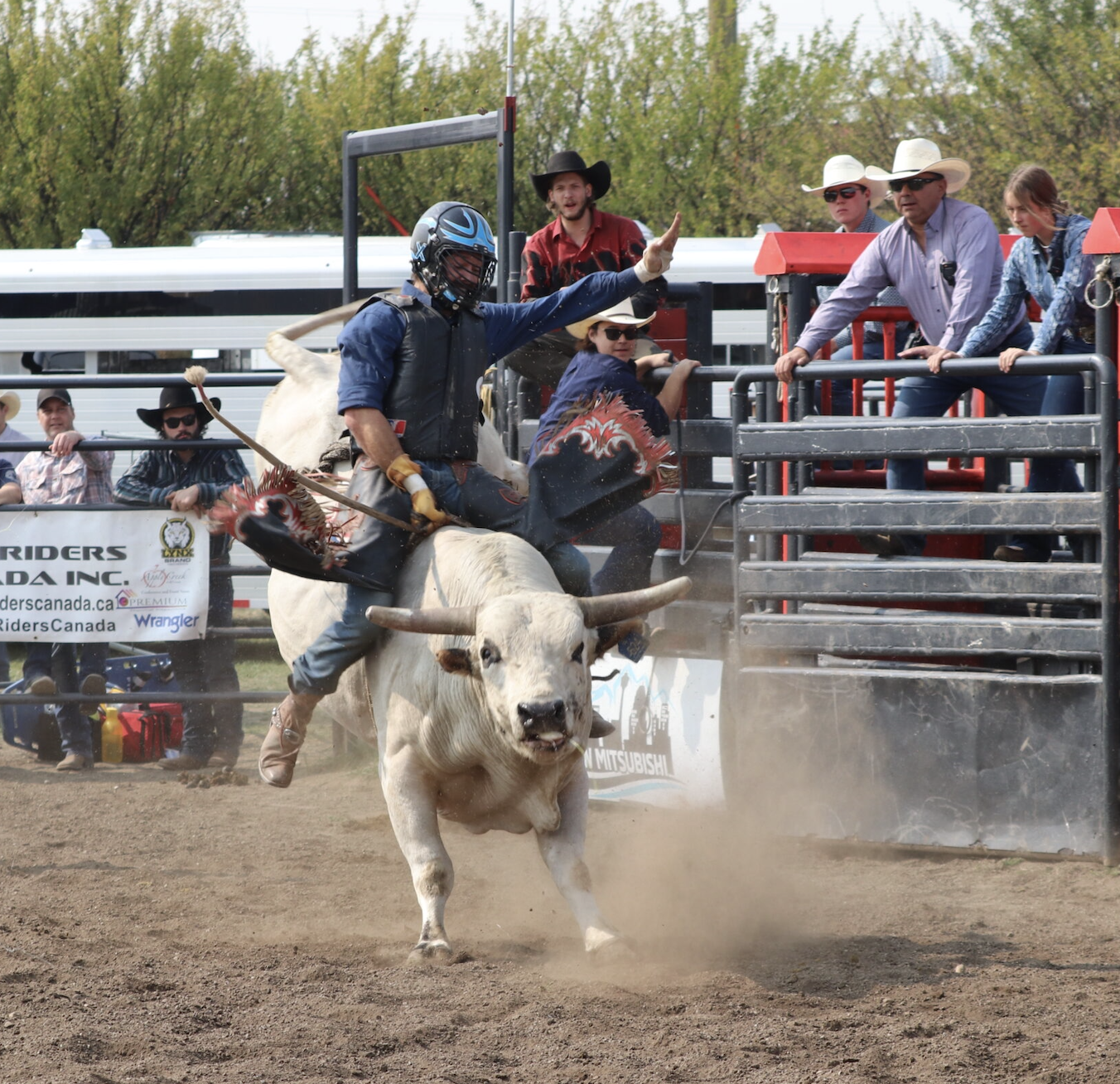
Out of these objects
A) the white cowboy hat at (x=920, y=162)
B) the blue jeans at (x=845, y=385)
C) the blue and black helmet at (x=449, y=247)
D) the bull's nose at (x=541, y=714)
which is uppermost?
the white cowboy hat at (x=920, y=162)

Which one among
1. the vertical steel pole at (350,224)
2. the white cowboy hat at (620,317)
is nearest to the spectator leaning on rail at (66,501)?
the vertical steel pole at (350,224)

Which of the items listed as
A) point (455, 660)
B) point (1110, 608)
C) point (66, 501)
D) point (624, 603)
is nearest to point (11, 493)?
point (66, 501)

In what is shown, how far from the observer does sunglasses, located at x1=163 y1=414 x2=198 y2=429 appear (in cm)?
828

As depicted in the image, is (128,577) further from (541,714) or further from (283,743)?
(541,714)

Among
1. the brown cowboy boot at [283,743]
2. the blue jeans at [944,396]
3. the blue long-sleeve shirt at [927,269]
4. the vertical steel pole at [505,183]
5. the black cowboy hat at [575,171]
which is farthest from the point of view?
the vertical steel pole at [505,183]

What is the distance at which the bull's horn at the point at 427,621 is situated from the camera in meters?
4.59

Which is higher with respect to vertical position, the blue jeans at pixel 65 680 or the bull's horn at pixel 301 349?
the bull's horn at pixel 301 349

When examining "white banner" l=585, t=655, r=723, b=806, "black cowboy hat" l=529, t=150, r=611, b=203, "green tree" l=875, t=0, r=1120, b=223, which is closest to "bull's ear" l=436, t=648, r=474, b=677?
"white banner" l=585, t=655, r=723, b=806

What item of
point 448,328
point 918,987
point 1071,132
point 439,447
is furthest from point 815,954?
point 1071,132

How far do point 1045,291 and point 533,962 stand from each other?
3.40 m

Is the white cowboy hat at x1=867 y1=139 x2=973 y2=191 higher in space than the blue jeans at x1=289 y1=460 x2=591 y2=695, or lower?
higher

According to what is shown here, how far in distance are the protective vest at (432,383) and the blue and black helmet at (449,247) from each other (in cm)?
9

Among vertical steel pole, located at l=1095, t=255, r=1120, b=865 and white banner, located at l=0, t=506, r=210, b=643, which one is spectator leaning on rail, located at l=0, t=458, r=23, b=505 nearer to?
white banner, located at l=0, t=506, r=210, b=643

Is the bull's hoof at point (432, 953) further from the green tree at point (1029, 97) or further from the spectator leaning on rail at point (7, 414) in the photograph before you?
the green tree at point (1029, 97)
